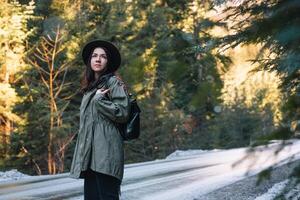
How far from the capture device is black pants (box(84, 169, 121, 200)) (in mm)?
4141

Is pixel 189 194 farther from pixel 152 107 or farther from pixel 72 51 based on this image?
pixel 152 107

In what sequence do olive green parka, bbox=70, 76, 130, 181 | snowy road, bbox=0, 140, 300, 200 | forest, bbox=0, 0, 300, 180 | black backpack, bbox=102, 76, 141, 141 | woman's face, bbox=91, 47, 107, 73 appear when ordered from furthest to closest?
snowy road, bbox=0, 140, 300, 200 → woman's face, bbox=91, 47, 107, 73 → black backpack, bbox=102, 76, 141, 141 → olive green parka, bbox=70, 76, 130, 181 → forest, bbox=0, 0, 300, 180

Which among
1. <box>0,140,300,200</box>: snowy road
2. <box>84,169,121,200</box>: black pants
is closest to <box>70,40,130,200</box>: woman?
<box>84,169,121,200</box>: black pants

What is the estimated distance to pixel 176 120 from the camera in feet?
93.7

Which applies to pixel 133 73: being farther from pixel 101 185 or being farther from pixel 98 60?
pixel 98 60

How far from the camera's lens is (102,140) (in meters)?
4.11

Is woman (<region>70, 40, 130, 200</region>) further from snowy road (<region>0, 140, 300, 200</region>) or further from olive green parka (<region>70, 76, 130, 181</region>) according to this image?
snowy road (<region>0, 140, 300, 200</region>)

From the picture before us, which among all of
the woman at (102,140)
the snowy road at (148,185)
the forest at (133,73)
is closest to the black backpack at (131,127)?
the woman at (102,140)

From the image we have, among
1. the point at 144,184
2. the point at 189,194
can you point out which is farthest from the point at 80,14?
the point at 189,194

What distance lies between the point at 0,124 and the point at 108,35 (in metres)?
7.55

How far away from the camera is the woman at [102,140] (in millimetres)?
4094

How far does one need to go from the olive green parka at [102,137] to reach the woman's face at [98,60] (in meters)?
0.25

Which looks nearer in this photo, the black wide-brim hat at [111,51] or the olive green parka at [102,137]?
the olive green parka at [102,137]

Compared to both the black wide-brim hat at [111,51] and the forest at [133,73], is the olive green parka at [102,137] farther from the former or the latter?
the forest at [133,73]
